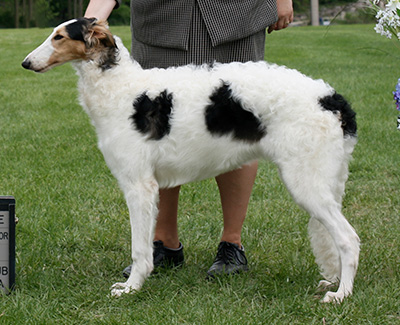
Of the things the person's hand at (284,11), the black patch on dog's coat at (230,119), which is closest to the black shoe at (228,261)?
the black patch on dog's coat at (230,119)

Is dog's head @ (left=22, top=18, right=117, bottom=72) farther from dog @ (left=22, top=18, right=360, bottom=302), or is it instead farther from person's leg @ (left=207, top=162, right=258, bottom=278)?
person's leg @ (left=207, top=162, right=258, bottom=278)

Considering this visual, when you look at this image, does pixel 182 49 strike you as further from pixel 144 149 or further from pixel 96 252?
pixel 96 252

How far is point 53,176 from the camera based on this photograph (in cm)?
630

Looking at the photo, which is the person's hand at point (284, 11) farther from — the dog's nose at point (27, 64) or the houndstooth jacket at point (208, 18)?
the dog's nose at point (27, 64)

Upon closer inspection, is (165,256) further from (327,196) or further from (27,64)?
(27,64)

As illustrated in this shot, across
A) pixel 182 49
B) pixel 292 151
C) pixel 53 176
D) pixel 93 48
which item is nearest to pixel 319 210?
pixel 292 151

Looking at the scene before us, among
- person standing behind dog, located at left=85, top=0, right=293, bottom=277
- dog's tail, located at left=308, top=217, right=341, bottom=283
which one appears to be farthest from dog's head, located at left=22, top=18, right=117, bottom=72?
dog's tail, located at left=308, top=217, right=341, bottom=283

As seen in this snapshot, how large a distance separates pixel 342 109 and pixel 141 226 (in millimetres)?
1225

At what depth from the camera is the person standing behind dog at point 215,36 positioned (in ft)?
12.4

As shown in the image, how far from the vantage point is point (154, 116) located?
3.53 meters

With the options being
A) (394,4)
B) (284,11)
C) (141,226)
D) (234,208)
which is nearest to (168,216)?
(234,208)

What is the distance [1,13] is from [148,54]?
125ft

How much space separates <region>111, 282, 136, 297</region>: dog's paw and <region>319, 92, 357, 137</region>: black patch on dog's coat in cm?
141

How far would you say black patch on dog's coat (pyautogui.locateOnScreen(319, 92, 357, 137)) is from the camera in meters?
3.39
